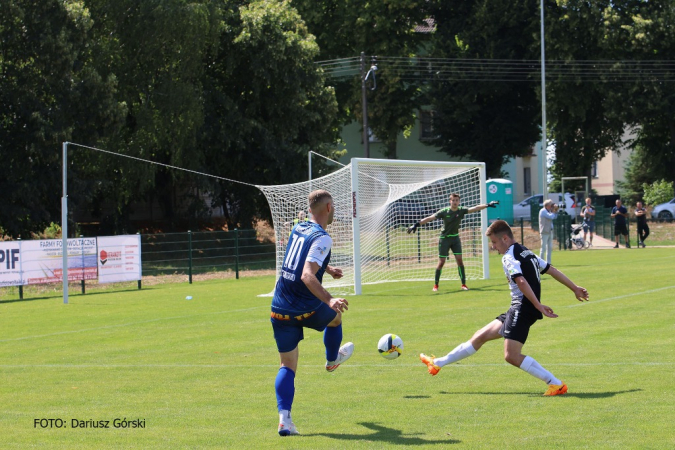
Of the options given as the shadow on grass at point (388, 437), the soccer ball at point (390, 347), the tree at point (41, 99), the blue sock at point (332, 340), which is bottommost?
the shadow on grass at point (388, 437)

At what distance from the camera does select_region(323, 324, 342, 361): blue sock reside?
8070 millimetres

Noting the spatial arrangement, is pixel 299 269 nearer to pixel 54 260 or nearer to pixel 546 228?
pixel 54 260

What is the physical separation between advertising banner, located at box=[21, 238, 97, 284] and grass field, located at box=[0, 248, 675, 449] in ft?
17.8

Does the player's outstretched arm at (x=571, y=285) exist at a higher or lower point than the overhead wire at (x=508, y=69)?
lower

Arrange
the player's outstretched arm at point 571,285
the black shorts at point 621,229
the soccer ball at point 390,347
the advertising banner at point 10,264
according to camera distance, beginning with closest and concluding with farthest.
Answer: the player's outstretched arm at point 571,285, the soccer ball at point 390,347, the advertising banner at point 10,264, the black shorts at point 621,229

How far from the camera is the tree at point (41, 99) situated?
2866cm

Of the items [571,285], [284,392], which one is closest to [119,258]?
[571,285]

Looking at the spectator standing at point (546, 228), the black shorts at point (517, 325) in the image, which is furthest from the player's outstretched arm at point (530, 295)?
the spectator standing at point (546, 228)

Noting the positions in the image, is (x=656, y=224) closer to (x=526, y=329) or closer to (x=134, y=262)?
(x=134, y=262)

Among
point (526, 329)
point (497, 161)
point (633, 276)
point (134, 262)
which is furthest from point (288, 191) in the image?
point (497, 161)

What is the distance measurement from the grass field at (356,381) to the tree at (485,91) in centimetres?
3308

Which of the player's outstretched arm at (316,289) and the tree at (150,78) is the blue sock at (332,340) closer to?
the player's outstretched arm at (316,289)

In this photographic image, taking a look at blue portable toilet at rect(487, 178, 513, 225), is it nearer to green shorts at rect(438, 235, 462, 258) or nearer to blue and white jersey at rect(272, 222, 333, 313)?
green shorts at rect(438, 235, 462, 258)

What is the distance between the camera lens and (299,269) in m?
7.09
